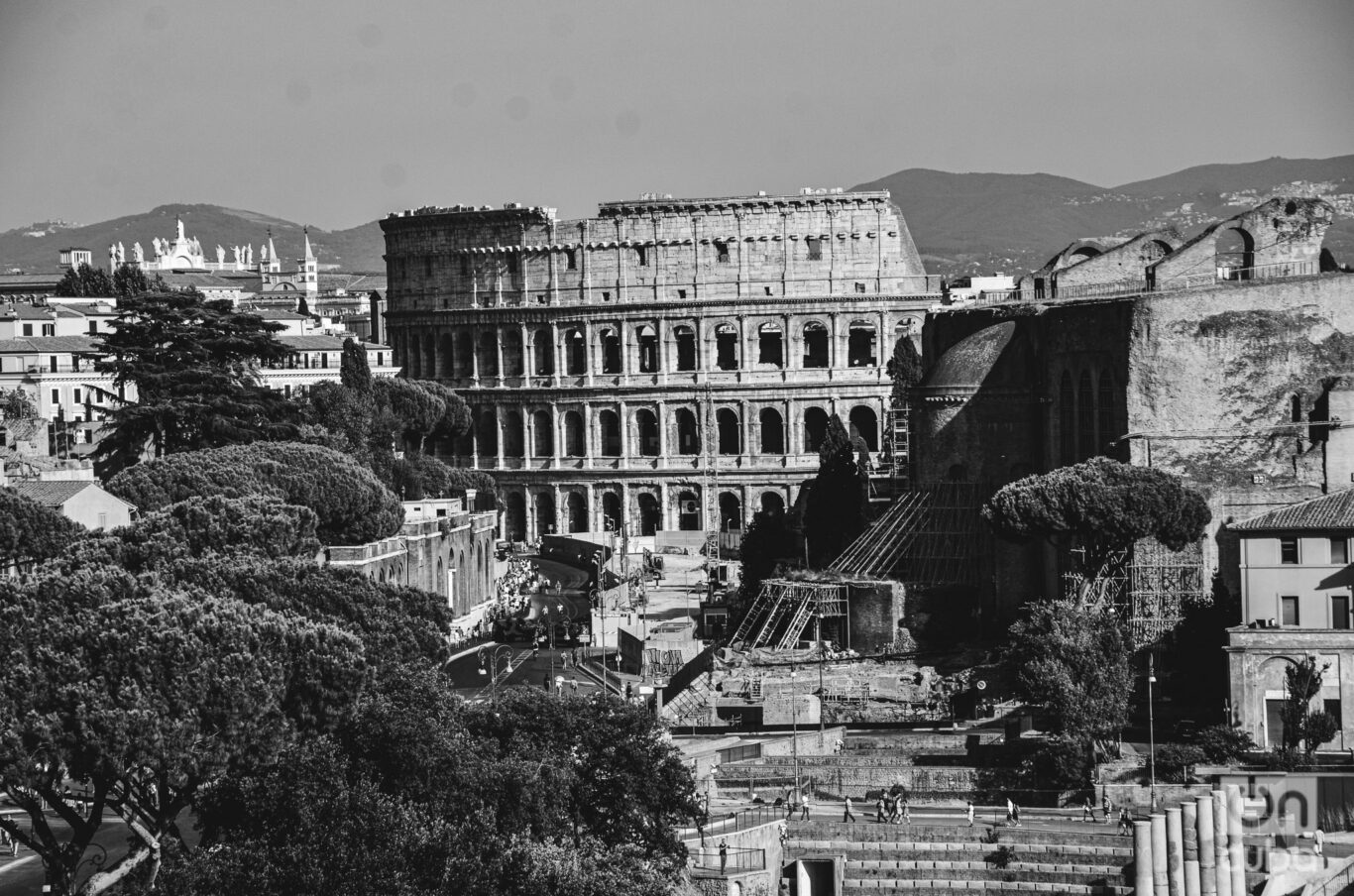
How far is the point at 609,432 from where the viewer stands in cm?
14375

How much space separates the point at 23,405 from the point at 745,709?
182 ft

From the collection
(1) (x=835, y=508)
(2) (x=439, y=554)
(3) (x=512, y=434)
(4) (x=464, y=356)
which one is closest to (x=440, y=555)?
(2) (x=439, y=554)

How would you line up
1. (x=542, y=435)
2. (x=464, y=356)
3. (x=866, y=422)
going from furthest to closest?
(x=464, y=356) < (x=542, y=435) < (x=866, y=422)

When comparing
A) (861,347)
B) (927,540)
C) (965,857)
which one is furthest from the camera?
(861,347)

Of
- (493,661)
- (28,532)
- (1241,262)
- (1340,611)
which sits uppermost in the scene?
(1241,262)

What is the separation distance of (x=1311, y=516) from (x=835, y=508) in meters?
32.1

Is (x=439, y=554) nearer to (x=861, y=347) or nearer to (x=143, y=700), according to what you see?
(x=143, y=700)

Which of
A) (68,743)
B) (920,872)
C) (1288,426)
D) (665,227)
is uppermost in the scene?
(665,227)

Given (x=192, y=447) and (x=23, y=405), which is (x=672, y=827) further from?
(x=23, y=405)

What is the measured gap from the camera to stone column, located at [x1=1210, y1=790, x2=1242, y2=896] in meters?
49.7

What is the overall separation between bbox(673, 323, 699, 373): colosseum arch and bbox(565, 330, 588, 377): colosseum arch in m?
5.26

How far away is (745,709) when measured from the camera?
212ft

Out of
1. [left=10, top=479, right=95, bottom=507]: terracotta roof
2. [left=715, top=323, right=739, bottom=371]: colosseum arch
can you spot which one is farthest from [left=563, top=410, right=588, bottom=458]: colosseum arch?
[left=10, top=479, right=95, bottom=507]: terracotta roof

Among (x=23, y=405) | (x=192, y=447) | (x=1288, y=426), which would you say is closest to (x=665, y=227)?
(x=23, y=405)
